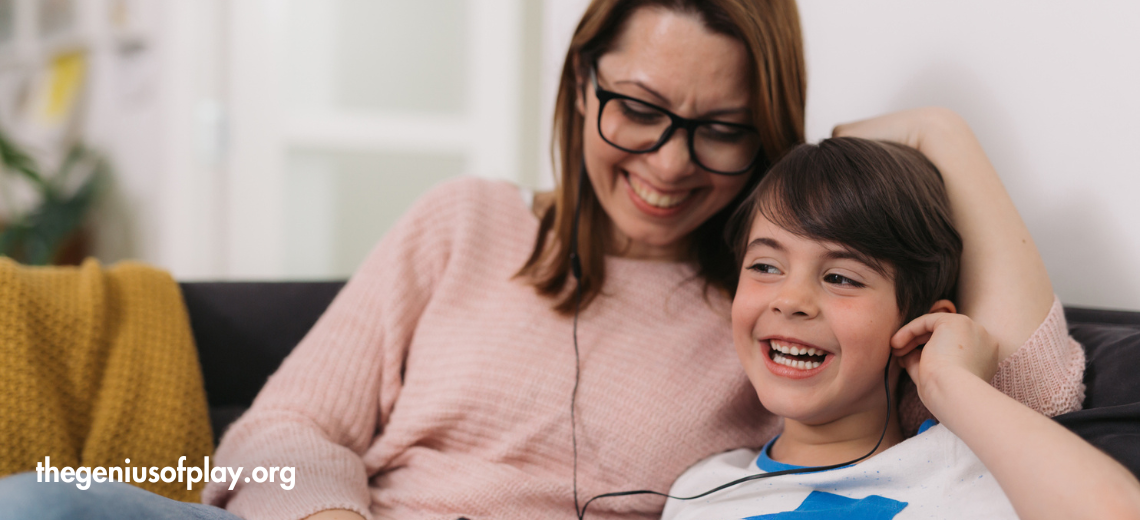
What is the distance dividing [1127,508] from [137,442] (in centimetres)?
116

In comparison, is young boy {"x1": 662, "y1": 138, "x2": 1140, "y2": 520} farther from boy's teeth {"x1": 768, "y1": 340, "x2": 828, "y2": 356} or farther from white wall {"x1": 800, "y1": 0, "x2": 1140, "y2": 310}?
white wall {"x1": 800, "y1": 0, "x2": 1140, "y2": 310}

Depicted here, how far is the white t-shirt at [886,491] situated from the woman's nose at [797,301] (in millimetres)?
175

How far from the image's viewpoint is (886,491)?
2.67ft

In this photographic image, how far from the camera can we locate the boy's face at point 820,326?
Result: 0.84m

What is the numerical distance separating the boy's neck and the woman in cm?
5

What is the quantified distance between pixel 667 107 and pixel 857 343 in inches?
16.1

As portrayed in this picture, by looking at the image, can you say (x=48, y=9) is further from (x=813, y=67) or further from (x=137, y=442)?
(x=813, y=67)

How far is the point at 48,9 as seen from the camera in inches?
123

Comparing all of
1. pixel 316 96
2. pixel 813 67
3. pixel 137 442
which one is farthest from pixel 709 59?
pixel 316 96

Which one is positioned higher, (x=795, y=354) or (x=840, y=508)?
(x=795, y=354)

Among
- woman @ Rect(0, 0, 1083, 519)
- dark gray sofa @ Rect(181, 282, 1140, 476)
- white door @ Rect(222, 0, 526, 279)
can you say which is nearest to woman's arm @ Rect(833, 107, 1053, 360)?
woman @ Rect(0, 0, 1083, 519)

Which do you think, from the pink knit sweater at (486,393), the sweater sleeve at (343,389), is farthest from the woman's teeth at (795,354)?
the sweater sleeve at (343,389)

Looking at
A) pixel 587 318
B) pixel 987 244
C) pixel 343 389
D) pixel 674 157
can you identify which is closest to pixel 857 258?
pixel 987 244

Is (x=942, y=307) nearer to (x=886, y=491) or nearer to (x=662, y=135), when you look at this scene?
(x=886, y=491)
